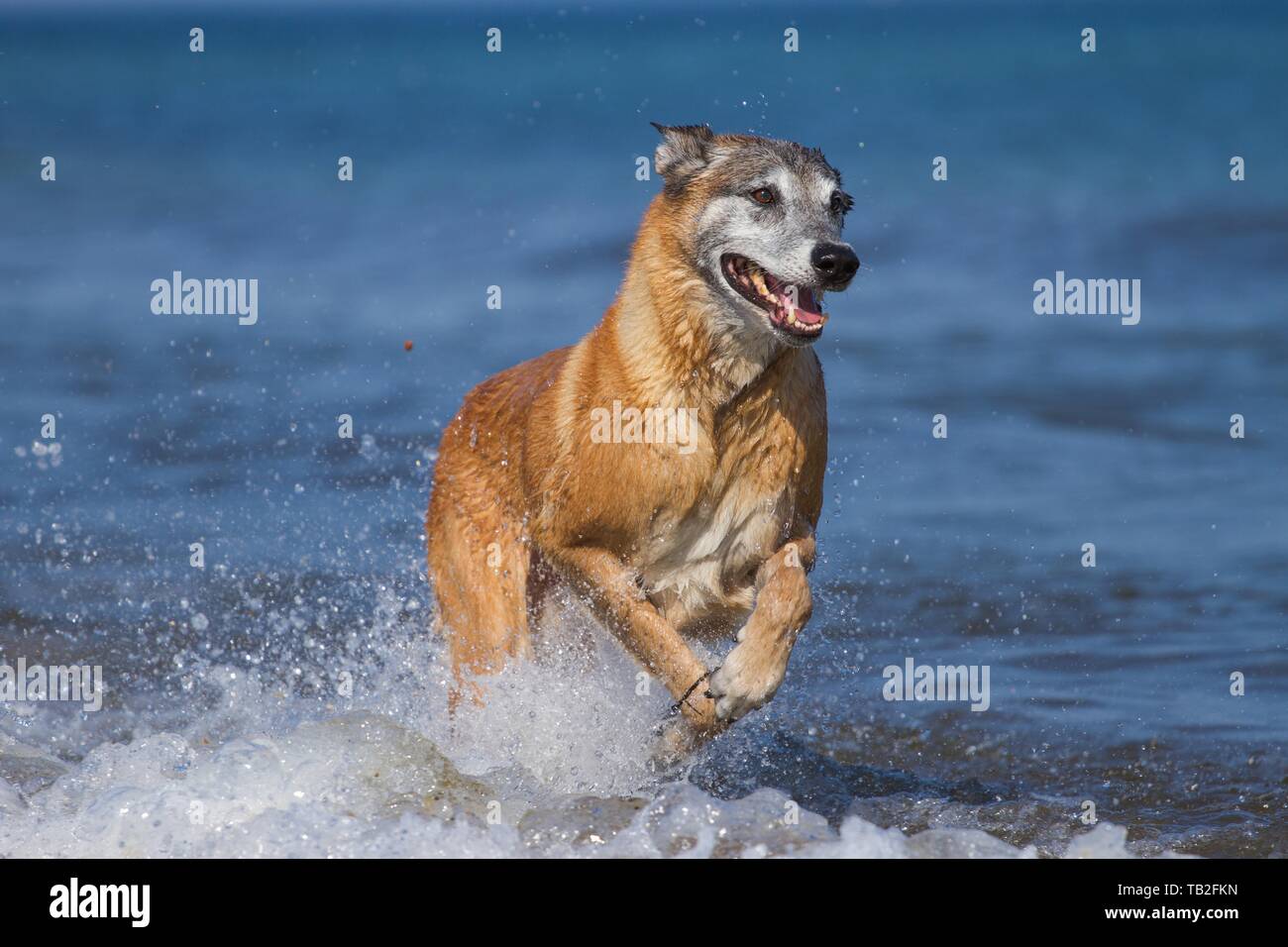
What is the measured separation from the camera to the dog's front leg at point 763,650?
19.0 feet

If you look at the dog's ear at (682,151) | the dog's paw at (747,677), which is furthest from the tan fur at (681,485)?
the dog's ear at (682,151)

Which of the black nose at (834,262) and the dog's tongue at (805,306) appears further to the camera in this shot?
the dog's tongue at (805,306)

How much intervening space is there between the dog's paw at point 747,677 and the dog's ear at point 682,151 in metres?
1.74

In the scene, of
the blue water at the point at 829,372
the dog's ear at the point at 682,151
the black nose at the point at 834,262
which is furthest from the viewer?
the blue water at the point at 829,372

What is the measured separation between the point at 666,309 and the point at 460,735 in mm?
1846

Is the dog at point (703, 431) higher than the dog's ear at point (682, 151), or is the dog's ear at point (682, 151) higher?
the dog's ear at point (682, 151)

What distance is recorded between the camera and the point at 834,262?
573cm

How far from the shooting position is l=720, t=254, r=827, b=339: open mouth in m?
5.84

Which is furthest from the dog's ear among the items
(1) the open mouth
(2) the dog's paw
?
(2) the dog's paw

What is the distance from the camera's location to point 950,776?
7.04 m

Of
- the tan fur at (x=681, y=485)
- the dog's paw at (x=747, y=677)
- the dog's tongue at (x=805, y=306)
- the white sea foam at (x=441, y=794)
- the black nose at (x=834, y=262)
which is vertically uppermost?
the black nose at (x=834, y=262)

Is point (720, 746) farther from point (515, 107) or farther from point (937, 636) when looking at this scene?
point (515, 107)

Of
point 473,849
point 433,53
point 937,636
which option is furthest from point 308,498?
point 433,53

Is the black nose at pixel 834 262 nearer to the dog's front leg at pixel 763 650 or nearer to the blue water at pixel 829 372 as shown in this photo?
the dog's front leg at pixel 763 650
